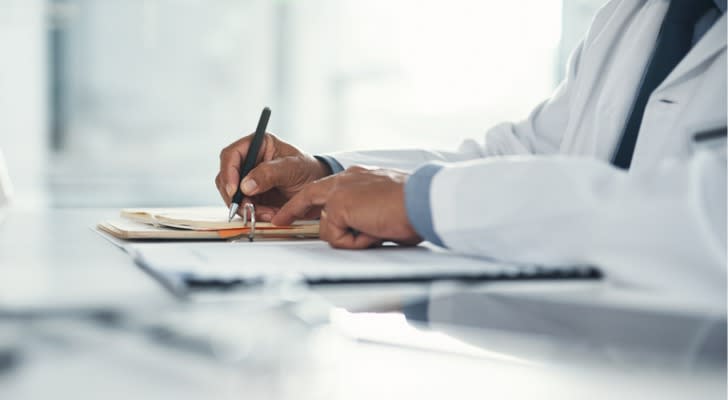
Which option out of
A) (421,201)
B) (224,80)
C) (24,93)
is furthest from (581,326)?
(224,80)

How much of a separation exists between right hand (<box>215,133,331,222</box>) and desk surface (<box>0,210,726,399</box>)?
0.43m

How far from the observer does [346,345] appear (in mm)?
322

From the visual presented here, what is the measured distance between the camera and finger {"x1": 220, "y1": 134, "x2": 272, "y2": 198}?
35.6 inches

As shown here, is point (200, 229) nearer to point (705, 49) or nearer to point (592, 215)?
point (592, 215)

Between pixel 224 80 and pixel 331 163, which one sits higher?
pixel 224 80

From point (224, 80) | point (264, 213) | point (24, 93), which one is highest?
point (224, 80)

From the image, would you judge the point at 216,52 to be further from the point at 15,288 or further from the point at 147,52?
the point at 15,288

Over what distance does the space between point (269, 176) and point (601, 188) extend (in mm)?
492

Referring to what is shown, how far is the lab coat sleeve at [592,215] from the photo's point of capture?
471mm

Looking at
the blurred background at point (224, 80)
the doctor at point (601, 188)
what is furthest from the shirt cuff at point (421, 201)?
the blurred background at point (224, 80)

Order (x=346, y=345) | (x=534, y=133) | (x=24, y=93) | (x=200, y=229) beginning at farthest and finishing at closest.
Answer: (x=24, y=93)
(x=534, y=133)
(x=200, y=229)
(x=346, y=345)

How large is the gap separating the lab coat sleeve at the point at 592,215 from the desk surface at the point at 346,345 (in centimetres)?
4

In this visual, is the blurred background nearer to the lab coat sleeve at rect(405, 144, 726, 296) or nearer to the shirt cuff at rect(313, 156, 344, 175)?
the shirt cuff at rect(313, 156, 344, 175)

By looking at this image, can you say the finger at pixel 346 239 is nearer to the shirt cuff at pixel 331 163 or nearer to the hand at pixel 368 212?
the hand at pixel 368 212
